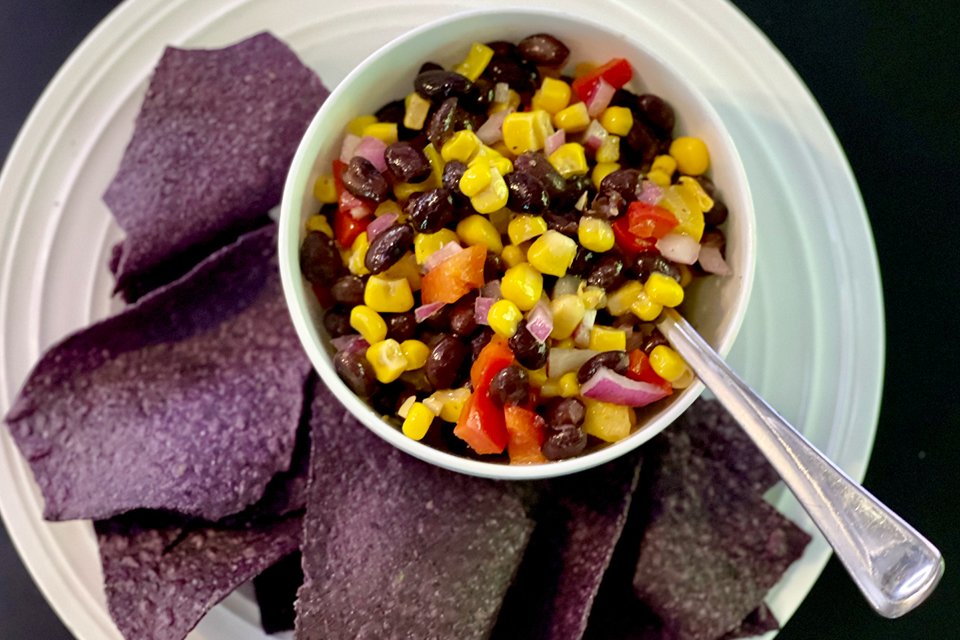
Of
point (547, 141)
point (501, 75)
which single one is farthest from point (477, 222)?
point (501, 75)

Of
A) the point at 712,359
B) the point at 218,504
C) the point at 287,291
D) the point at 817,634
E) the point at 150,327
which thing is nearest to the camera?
the point at 712,359

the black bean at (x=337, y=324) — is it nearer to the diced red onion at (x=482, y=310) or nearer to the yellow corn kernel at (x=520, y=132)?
the diced red onion at (x=482, y=310)

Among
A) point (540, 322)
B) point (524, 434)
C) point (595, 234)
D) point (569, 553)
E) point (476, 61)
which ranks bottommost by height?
point (569, 553)

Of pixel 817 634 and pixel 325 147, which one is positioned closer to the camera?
pixel 325 147

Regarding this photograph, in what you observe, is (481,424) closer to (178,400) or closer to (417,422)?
(417,422)

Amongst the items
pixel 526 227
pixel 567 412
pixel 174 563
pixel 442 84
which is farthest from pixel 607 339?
pixel 174 563

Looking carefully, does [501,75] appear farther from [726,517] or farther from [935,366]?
[935,366]

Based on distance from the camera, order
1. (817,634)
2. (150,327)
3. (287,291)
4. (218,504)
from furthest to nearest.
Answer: (817,634), (150,327), (218,504), (287,291)
